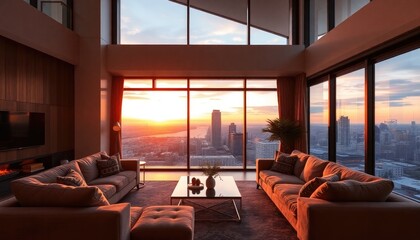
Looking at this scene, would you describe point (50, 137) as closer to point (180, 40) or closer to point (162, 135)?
point (162, 135)

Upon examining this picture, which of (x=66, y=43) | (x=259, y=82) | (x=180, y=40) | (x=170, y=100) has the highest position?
A: (x=180, y=40)

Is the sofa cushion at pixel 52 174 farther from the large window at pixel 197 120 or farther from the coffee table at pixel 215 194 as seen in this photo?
the large window at pixel 197 120

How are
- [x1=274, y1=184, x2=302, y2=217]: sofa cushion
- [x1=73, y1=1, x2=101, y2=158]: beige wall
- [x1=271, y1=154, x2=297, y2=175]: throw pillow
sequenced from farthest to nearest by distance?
[x1=73, y1=1, x2=101, y2=158]: beige wall → [x1=271, y1=154, x2=297, y2=175]: throw pillow → [x1=274, y1=184, x2=302, y2=217]: sofa cushion

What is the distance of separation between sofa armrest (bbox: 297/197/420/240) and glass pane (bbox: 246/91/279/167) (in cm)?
544

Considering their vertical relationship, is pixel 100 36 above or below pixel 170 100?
above

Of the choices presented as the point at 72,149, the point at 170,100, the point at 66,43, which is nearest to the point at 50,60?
the point at 66,43

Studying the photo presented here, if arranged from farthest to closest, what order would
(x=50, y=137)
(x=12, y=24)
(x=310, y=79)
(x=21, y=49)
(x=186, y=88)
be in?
(x=186, y=88)
(x=310, y=79)
(x=50, y=137)
(x=21, y=49)
(x=12, y=24)

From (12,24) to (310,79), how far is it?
6.34 metres

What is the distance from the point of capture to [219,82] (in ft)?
26.6

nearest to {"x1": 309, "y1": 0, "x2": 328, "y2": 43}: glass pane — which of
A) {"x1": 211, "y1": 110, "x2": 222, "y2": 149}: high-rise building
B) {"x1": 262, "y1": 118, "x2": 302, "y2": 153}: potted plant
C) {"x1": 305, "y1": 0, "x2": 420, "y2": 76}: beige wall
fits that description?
{"x1": 305, "y1": 0, "x2": 420, "y2": 76}: beige wall

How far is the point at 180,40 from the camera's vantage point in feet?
25.3

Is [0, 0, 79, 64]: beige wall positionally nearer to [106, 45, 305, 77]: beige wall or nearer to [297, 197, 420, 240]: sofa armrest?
[106, 45, 305, 77]: beige wall

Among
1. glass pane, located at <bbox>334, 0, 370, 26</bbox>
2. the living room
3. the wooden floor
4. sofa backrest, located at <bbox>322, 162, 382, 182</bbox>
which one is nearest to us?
sofa backrest, located at <bbox>322, 162, 382, 182</bbox>

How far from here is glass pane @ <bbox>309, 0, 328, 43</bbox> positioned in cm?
637
